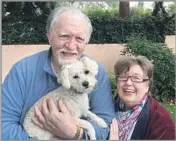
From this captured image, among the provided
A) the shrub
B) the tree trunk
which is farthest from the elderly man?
the tree trunk

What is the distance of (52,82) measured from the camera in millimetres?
2512

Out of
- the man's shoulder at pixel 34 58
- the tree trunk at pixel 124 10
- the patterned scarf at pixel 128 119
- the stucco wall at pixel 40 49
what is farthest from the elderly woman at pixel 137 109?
the tree trunk at pixel 124 10

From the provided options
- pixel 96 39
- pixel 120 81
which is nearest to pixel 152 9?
pixel 96 39

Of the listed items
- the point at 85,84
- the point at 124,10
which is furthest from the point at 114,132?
the point at 124,10

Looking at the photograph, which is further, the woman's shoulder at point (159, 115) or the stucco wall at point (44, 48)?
the stucco wall at point (44, 48)

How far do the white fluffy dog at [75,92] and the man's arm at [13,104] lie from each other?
0.07 meters

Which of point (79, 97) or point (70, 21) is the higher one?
point (70, 21)

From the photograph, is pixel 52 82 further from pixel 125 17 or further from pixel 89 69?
pixel 125 17

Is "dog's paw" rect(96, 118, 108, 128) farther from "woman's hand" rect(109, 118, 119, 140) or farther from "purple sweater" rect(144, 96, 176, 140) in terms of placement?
"purple sweater" rect(144, 96, 176, 140)

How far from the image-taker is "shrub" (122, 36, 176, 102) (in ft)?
24.1

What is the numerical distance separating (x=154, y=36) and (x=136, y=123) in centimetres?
702

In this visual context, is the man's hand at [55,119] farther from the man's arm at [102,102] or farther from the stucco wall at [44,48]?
the stucco wall at [44,48]

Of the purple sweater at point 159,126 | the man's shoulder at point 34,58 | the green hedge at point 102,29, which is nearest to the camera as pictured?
the purple sweater at point 159,126

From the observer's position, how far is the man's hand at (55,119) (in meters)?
2.37
